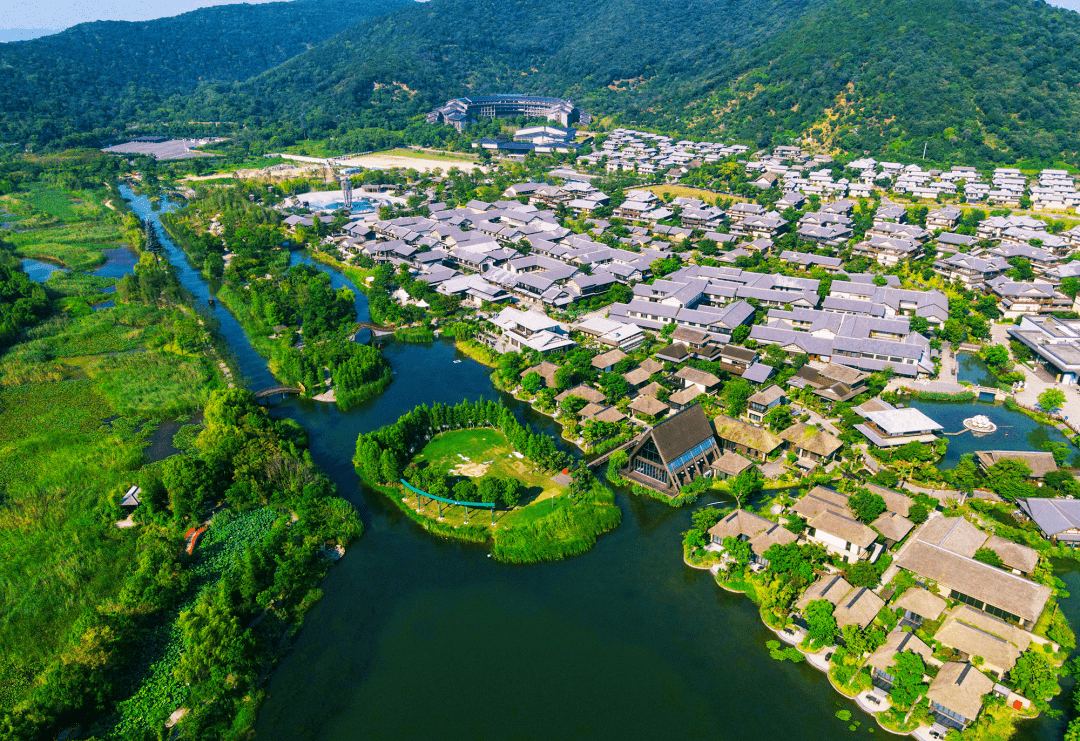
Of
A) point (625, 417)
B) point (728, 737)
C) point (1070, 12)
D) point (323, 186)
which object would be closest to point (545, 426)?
point (625, 417)

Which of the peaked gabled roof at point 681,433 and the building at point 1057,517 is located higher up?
the peaked gabled roof at point 681,433

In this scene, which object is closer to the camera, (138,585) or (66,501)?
(138,585)

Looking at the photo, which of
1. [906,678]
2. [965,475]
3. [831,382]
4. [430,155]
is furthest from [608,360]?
[430,155]

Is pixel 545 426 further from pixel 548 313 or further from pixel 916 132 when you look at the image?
pixel 916 132

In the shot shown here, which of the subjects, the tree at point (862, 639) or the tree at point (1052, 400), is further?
the tree at point (1052, 400)

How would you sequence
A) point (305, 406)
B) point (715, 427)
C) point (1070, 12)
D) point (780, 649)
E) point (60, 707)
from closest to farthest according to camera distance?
point (60, 707) < point (780, 649) < point (715, 427) < point (305, 406) < point (1070, 12)

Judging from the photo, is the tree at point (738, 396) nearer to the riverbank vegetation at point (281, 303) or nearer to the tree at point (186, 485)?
the riverbank vegetation at point (281, 303)

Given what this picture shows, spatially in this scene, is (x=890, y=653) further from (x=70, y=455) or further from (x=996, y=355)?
(x=70, y=455)

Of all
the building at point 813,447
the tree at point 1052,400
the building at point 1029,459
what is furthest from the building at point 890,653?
the tree at point 1052,400
